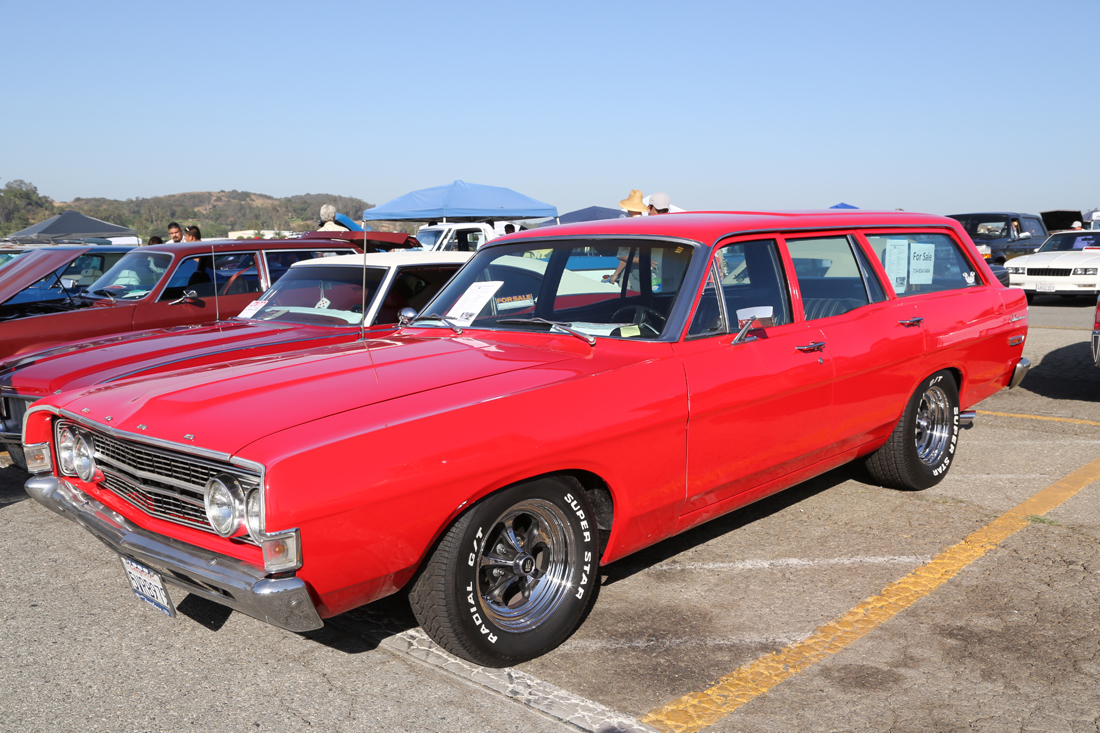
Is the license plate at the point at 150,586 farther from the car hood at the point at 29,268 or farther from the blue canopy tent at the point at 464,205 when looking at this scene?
the blue canopy tent at the point at 464,205

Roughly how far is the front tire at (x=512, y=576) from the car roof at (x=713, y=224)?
143 centimetres

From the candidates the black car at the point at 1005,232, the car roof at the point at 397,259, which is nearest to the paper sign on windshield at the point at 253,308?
the car roof at the point at 397,259

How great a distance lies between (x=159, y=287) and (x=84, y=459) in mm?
4726

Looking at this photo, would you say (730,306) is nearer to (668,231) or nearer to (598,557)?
(668,231)

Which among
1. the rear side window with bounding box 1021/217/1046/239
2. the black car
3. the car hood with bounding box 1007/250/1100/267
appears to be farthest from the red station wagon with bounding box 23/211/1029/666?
the rear side window with bounding box 1021/217/1046/239

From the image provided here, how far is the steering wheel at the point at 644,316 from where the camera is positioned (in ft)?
12.2

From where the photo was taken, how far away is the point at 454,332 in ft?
13.9

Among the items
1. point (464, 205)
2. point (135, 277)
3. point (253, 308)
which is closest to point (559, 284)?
point (253, 308)

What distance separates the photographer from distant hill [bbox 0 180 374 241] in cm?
4528

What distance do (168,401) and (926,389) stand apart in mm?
3976

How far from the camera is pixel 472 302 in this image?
4.40 metres

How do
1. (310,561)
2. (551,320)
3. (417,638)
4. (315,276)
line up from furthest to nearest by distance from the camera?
(315,276)
(551,320)
(417,638)
(310,561)

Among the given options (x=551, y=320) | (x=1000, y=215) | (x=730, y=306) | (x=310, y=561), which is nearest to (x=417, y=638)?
(x=310, y=561)

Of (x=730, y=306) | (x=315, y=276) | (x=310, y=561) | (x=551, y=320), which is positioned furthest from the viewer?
(x=315, y=276)
